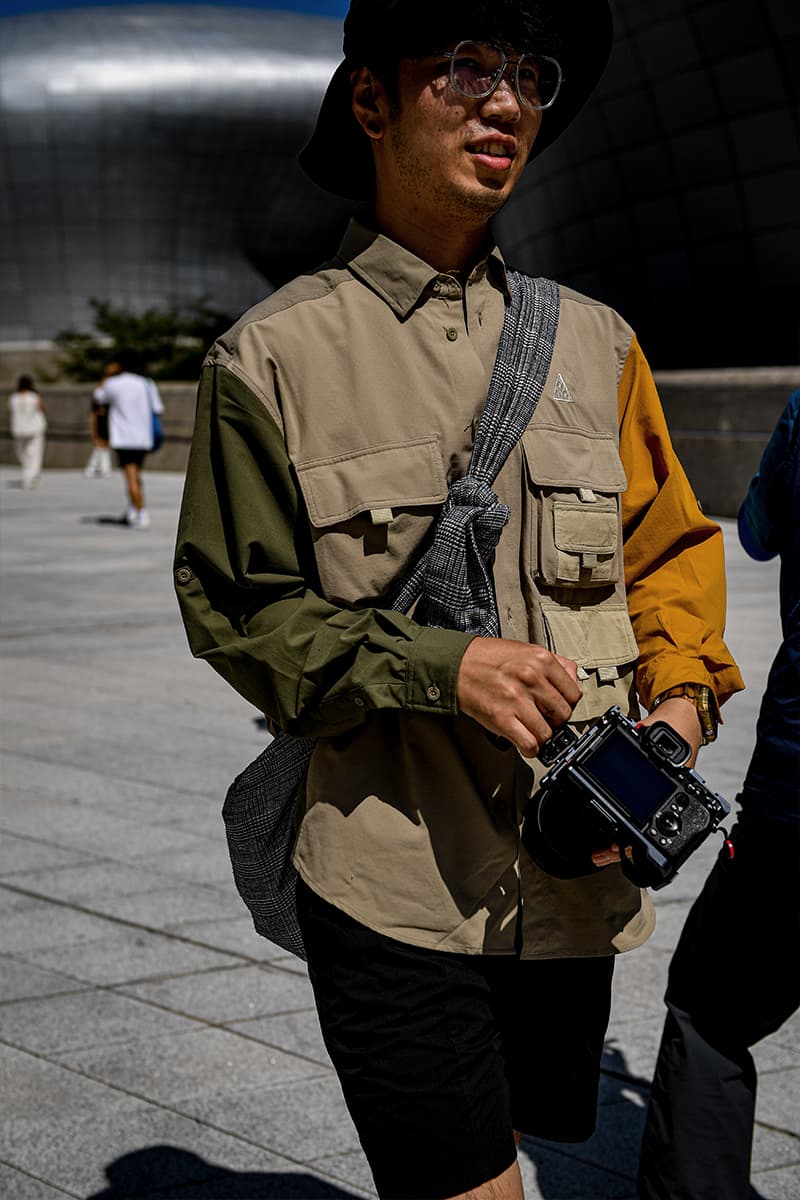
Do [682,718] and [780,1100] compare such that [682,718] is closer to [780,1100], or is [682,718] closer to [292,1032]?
[780,1100]

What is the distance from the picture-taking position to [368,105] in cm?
248

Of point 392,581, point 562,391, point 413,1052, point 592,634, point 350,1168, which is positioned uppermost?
point 562,391

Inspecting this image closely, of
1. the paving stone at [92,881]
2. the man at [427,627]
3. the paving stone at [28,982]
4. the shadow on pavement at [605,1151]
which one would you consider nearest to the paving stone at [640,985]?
the shadow on pavement at [605,1151]

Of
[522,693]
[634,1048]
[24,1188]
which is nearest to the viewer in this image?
[522,693]

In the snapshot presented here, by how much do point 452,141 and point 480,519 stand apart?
0.58 metres

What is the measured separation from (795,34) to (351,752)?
2111cm

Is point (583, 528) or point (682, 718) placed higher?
point (583, 528)

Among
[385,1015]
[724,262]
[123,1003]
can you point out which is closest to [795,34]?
[724,262]

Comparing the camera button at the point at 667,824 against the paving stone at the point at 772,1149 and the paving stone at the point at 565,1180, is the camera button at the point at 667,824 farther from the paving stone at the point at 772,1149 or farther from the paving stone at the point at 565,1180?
the paving stone at the point at 772,1149

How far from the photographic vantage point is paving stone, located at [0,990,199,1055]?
4137 mm

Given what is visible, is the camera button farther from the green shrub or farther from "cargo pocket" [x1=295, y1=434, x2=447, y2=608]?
the green shrub

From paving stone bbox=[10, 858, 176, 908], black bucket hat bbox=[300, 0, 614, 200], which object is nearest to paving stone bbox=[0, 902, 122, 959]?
paving stone bbox=[10, 858, 176, 908]

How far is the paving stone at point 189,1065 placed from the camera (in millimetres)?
3857

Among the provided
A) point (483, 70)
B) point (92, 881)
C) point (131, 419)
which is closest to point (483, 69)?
point (483, 70)
